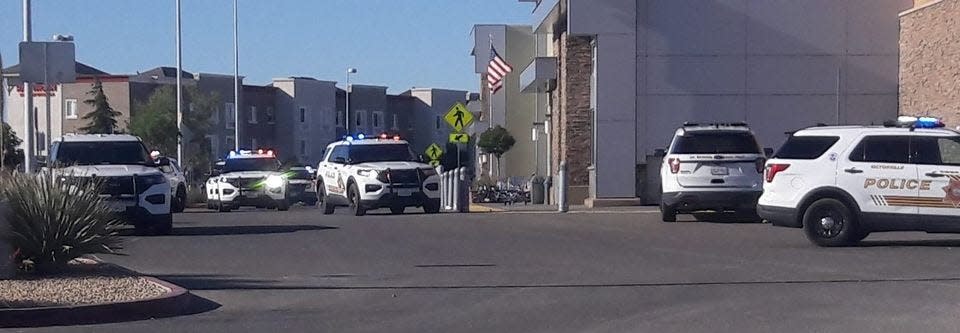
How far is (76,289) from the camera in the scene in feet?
43.7

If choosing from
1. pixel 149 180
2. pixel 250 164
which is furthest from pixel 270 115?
pixel 149 180

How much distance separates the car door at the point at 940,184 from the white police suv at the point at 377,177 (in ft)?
42.8

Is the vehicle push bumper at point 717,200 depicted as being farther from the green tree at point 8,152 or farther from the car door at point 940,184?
the green tree at point 8,152

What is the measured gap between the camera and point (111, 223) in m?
16.2

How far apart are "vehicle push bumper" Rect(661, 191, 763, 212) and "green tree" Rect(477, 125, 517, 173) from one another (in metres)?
32.4

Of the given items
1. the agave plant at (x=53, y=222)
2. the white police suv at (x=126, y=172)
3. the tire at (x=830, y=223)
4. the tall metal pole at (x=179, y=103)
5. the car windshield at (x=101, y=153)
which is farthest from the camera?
the tall metal pole at (x=179, y=103)

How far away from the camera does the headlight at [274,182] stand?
124 feet

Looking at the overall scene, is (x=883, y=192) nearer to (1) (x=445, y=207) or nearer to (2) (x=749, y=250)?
(2) (x=749, y=250)

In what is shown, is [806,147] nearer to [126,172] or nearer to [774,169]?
[774,169]

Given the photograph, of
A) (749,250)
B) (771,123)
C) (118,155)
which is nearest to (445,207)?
(771,123)

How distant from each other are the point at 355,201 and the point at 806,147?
12.6 m

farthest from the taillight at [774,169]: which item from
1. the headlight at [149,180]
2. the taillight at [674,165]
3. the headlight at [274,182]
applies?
the headlight at [274,182]

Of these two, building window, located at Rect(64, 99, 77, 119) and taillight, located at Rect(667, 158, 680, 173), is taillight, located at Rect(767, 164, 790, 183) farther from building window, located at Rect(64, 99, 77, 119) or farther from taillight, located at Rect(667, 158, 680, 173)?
building window, located at Rect(64, 99, 77, 119)

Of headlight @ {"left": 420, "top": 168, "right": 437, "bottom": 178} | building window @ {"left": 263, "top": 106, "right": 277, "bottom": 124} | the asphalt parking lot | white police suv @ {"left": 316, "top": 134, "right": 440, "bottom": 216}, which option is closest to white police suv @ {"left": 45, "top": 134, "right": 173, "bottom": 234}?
the asphalt parking lot
